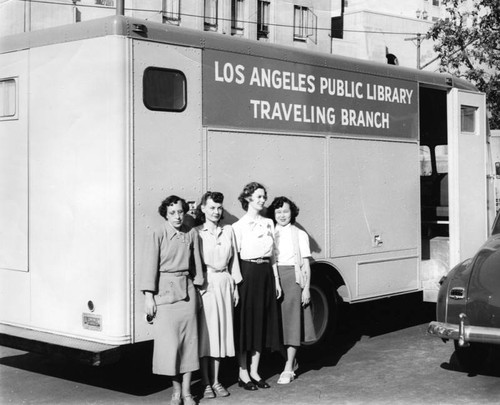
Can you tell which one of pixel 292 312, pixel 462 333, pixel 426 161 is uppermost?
pixel 426 161

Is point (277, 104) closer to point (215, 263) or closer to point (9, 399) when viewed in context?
point (215, 263)

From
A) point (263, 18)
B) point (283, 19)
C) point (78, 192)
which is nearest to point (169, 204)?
point (78, 192)

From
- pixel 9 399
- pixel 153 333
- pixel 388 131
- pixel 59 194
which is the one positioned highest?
pixel 388 131

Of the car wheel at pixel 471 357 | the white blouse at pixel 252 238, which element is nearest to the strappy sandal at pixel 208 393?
the white blouse at pixel 252 238

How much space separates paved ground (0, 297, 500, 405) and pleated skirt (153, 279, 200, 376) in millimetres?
470

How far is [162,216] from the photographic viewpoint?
265 inches

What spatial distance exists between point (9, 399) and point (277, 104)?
11.7 ft

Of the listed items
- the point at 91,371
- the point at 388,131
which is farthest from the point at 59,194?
the point at 388,131

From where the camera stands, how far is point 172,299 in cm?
647

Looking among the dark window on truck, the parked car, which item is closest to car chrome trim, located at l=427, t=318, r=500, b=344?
the parked car

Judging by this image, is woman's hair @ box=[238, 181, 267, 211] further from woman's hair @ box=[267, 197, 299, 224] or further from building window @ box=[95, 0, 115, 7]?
building window @ box=[95, 0, 115, 7]

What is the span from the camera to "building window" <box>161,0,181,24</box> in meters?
31.2

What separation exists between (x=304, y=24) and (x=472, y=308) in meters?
31.0

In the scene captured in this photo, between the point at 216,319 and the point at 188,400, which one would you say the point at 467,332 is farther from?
the point at 188,400
